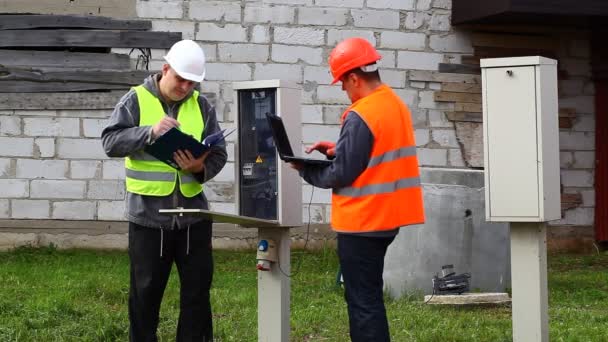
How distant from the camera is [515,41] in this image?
13016mm

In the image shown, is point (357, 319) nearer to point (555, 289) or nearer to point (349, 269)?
point (349, 269)

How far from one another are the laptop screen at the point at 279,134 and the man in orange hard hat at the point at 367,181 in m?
0.11

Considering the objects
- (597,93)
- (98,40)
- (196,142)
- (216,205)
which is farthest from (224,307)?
(597,93)

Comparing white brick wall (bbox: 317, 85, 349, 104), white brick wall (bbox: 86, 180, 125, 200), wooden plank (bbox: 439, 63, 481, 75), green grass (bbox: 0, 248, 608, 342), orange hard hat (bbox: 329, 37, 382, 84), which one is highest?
wooden plank (bbox: 439, 63, 481, 75)

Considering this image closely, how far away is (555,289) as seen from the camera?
1012cm

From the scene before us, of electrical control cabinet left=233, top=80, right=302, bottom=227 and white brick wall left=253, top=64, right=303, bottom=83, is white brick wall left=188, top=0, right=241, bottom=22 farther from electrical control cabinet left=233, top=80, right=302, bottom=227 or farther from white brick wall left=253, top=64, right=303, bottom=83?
electrical control cabinet left=233, top=80, right=302, bottom=227

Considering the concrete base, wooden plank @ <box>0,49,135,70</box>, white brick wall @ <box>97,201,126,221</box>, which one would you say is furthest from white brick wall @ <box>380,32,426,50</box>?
the concrete base

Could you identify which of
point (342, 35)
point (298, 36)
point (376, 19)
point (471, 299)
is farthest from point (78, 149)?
point (471, 299)

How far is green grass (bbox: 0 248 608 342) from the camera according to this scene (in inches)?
292

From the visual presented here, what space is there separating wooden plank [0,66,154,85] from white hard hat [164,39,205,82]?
6.14 meters

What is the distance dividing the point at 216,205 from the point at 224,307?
3808 millimetres

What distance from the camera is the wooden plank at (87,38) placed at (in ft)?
38.8

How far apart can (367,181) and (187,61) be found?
1199mm

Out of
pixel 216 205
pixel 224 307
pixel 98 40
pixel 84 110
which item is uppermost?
pixel 98 40
